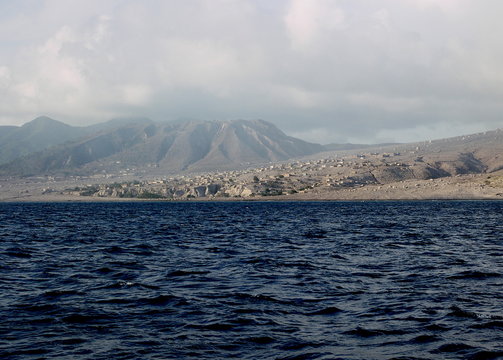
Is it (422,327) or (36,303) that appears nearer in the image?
(422,327)

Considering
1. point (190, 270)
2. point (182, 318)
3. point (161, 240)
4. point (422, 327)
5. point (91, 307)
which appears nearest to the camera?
point (422, 327)

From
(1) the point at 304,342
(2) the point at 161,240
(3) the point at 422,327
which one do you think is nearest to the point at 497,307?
(3) the point at 422,327

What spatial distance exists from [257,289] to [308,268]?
7477 millimetres

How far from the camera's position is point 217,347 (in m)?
17.1

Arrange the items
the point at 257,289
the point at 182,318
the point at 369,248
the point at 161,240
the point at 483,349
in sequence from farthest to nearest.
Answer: the point at 161,240 < the point at 369,248 < the point at 257,289 < the point at 182,318 < the point at 483,349

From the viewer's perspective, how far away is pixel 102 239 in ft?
182

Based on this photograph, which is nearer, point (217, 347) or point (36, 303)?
point (217, 347)

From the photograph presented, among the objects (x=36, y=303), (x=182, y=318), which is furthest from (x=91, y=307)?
(x=182, y=318)

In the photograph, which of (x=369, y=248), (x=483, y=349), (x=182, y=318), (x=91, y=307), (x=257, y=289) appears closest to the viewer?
(x=483, y=349)

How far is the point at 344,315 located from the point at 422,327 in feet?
10.2

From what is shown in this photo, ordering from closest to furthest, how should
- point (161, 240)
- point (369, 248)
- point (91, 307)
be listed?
1. point (91, 307)
2. point (369, 248)
3. point (161, 240)

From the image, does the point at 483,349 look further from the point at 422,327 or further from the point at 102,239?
the point at 102,239

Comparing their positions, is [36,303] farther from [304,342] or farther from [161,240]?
[161,240]

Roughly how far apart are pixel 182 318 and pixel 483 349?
10.8m
